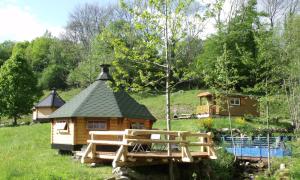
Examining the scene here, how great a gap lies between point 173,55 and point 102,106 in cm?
657

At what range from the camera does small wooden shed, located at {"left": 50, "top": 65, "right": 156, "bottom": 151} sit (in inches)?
866

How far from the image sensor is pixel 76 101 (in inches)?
932

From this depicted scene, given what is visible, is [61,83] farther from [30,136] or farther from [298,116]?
[298,116]

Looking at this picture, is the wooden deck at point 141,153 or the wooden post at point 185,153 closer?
the wooden deck at point 141,153

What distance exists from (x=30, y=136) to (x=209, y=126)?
541 inches

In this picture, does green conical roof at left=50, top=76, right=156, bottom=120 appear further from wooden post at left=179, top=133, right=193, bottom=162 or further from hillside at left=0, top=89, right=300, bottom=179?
wooden post at left=179, top=133, right=193, bottom=162

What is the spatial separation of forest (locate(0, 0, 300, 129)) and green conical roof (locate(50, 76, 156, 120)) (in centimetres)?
165

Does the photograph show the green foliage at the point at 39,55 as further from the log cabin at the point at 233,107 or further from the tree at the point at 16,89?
the log cabin at the point at 233,107

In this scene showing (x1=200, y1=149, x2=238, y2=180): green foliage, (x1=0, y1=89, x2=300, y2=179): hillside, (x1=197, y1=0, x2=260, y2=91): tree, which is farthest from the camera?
(x1=197, y1=0, x2=260, y2=91): tree

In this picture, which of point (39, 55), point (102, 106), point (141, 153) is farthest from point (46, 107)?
point (39, 55)

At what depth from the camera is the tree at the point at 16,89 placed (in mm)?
42812

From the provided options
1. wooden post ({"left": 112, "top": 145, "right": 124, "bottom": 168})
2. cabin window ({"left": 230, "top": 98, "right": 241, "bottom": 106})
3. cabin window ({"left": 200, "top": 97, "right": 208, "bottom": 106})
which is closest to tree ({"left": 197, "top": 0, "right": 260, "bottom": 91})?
cabin window ({"left": 200, "top": 97, "right": 208, "bottom": 106})

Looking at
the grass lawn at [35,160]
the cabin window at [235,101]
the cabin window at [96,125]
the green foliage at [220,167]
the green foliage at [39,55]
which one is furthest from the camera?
the green foliage at [39,55]

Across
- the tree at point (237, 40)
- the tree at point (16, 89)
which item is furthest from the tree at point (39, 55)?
the tree at point (237, 40)
